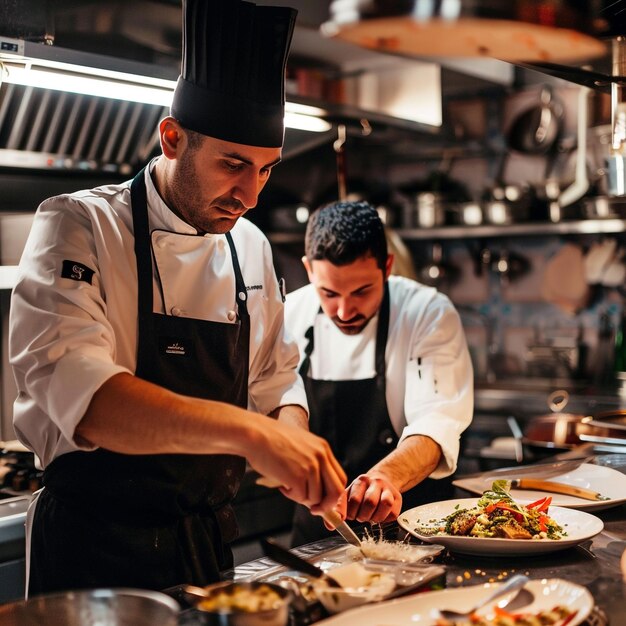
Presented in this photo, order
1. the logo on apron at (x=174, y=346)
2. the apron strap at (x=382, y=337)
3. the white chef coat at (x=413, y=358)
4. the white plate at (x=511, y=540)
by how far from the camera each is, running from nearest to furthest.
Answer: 1. the white plate at (x=511, y=540)
2. the logo on apron at (x=174, y=346)
3. the white chef coat at (x=413, y=358)
4. the apron strap at (x=382, y=337)

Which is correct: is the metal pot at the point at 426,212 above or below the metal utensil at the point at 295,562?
above

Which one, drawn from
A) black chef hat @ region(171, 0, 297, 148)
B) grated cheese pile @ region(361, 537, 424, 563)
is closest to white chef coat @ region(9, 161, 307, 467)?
black chef hat @ region(171, 0, 297, 148)

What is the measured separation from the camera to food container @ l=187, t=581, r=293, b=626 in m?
1.18

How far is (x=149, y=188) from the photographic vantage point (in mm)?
2092

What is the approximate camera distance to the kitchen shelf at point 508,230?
518 centimetres

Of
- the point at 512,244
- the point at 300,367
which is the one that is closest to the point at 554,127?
the point at 512,244

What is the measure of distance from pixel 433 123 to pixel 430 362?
1.76 metres

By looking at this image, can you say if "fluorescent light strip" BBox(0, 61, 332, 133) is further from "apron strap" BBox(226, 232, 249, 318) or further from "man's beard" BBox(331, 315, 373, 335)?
"man's beard" BBox(331, 315, 373, 335)

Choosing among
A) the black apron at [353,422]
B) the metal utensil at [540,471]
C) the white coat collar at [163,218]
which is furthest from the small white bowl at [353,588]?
the black apron at [353,422]

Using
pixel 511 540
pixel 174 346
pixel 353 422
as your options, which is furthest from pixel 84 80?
pixel 511 540

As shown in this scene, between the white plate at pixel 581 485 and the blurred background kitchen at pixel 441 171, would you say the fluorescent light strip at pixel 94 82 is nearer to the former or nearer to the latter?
the blurred background kitchen at pixel 441 171

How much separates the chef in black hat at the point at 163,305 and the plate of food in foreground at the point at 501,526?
43 cm

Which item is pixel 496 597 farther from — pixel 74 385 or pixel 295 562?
pixel 74 385

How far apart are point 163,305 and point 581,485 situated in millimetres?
1235
